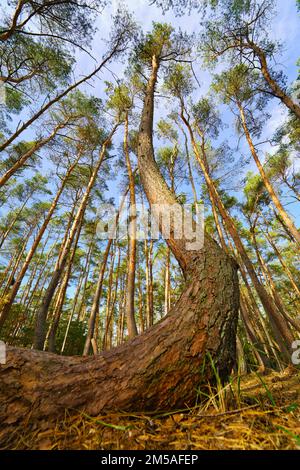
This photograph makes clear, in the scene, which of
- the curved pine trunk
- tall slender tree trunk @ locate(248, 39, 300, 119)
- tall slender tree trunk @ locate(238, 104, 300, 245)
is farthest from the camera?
tall slender tree trunk @ locate(238, 104, 300, 245)

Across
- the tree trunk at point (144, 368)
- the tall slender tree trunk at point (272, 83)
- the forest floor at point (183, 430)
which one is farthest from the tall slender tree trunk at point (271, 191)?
the forest floor at point (183, 430)

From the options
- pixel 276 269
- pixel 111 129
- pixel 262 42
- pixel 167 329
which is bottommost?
pixel 167 329

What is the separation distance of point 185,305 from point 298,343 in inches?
226

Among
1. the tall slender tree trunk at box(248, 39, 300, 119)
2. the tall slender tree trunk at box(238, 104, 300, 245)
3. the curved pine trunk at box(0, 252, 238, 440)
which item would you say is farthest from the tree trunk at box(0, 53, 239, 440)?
the tall slender tree trunk at box(238, 104, 300, 245)

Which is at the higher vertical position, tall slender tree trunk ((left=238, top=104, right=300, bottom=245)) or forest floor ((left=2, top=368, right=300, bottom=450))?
tall slender tree trunk ((left=238, top=104, right=300, bottom=245))

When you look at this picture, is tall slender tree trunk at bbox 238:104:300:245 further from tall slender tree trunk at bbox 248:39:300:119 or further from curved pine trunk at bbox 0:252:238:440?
curved pine trunk at bbox 0:252:238:440

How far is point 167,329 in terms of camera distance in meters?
1.06

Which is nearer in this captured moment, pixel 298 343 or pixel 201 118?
pixel 298 343

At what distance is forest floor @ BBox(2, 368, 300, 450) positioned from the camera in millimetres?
691

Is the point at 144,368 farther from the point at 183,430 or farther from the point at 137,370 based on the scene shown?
the point at 183,430

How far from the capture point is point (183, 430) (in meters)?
0.78

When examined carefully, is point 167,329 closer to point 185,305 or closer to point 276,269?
point 185,305

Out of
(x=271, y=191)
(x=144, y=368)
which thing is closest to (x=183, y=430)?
(x=144, y=368)

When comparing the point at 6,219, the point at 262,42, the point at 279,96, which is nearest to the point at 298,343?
the point at 279,96
